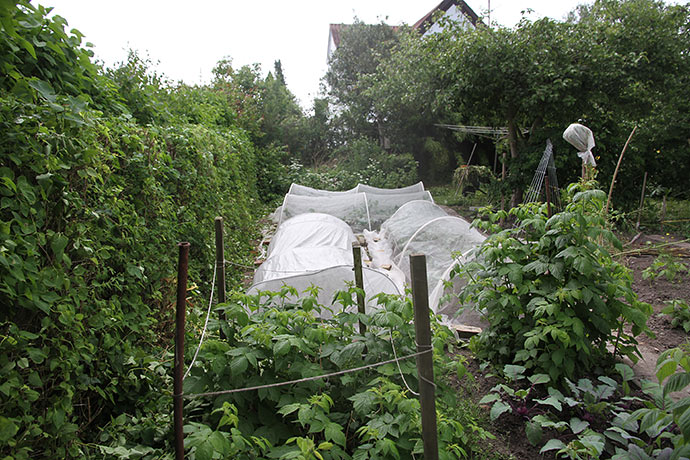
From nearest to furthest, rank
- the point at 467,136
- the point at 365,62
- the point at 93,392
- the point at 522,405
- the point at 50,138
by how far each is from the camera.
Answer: the point at 50,138 → the point at 93,392 → the point at 522,405 → the point at 467,136 → the point at 365,62

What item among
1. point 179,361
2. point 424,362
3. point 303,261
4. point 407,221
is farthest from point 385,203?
point 179,361

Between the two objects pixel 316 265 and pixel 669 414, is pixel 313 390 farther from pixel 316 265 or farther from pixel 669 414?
pixel 316 265

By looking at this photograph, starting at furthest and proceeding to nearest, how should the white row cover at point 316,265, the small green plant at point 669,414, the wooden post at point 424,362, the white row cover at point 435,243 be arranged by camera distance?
the white row cover at point 435,243, the white row cover at point 316,265, the wooden post at point 424,362, the small green plant at point 669,414

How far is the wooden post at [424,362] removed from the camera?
61.2 inches

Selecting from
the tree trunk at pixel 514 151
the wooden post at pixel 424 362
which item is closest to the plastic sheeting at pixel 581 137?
the tree trunk at pixel 514 151

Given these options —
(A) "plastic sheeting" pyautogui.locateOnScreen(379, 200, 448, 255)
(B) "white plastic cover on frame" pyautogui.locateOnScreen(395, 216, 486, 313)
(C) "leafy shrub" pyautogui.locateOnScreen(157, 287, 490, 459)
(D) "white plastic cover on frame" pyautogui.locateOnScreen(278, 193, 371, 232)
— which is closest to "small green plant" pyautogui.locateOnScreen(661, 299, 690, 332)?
(B) "white plastic cover on frame" pyautogui.locateOnScreen(395, 216, 486, 313)

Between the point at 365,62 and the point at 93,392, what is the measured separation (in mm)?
15367

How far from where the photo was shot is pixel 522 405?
98.0 inches

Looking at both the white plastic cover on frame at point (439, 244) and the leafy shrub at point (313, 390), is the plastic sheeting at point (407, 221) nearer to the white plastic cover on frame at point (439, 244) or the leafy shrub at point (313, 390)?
the white plastic cover on frame at point (439, 244)

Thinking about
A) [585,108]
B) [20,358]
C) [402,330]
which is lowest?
[402,330]

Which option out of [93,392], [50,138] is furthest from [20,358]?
[50,138]

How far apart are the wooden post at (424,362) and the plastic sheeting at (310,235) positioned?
369 cm

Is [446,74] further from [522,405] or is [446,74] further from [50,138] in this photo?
[50,138]

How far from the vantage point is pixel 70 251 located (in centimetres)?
174
